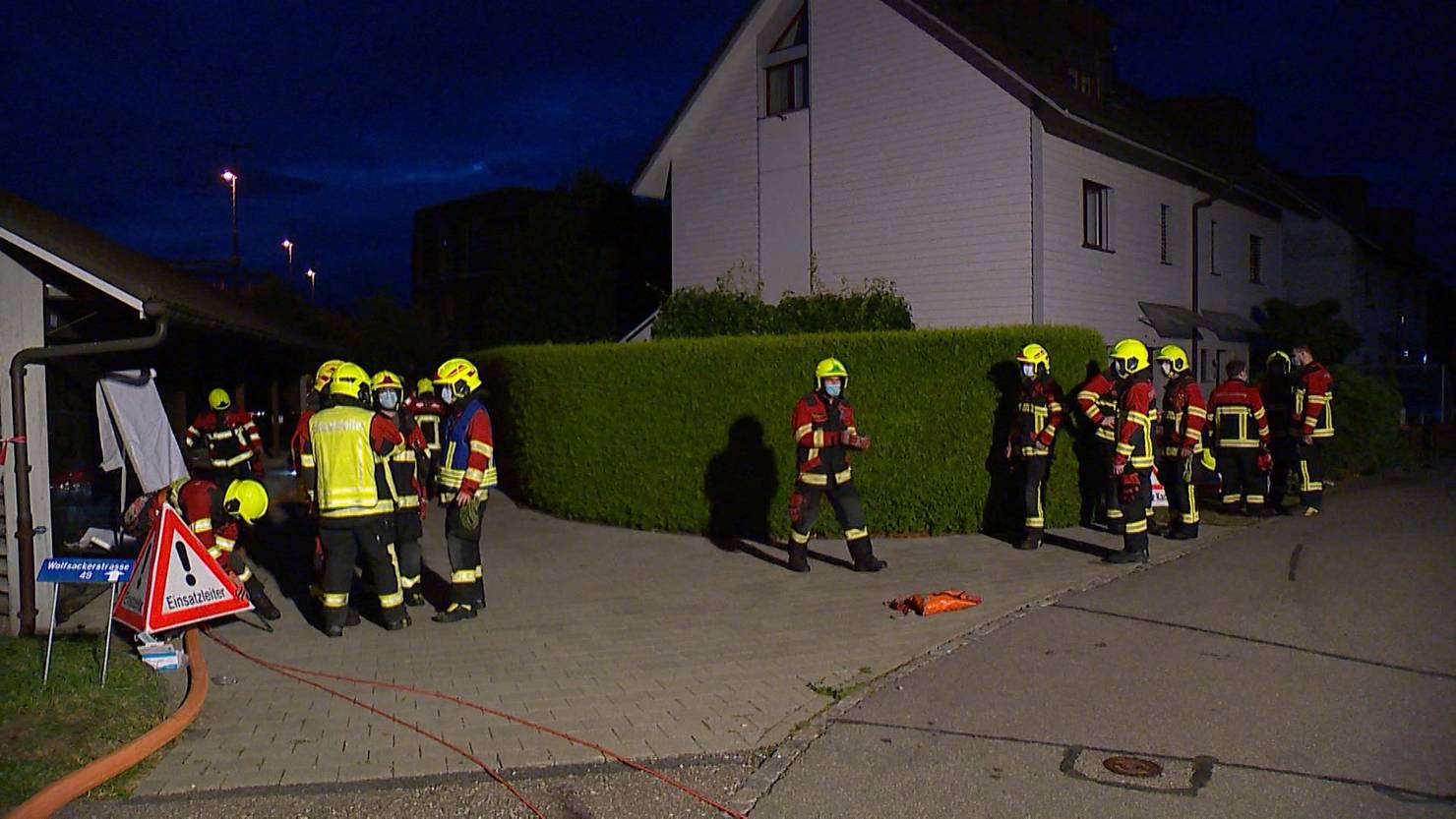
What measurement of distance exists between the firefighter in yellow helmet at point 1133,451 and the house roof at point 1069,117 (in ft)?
24.9

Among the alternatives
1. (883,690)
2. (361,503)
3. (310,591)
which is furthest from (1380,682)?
(310,591)

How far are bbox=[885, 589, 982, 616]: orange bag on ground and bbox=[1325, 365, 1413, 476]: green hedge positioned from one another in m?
11.1

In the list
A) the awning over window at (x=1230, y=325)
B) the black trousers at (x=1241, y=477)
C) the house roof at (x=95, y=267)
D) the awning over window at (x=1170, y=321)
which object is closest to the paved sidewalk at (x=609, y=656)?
the black trousers at (x=1241, y=477)

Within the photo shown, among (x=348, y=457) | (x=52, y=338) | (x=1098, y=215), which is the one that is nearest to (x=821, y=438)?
(x=348, y=457)

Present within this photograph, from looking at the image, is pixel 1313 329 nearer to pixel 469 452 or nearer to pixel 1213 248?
pixel 1213 248

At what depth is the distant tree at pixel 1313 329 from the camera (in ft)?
82.0

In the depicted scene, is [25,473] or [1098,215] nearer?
[25,473]

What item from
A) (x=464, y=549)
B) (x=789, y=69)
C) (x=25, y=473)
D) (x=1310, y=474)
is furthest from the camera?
(x=789, y=69)

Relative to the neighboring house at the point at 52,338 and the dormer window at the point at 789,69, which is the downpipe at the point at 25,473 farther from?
the dormer window at the point at 789,69

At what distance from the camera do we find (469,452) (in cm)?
925

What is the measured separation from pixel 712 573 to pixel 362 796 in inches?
230

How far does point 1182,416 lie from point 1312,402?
10.0ft

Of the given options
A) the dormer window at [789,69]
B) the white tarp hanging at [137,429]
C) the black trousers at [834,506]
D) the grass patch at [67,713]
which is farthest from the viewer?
the dormer window at [789,69]

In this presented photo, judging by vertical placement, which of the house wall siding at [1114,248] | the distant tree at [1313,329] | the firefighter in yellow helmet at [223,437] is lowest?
the firefighter in yellow helmet at [223,437]
